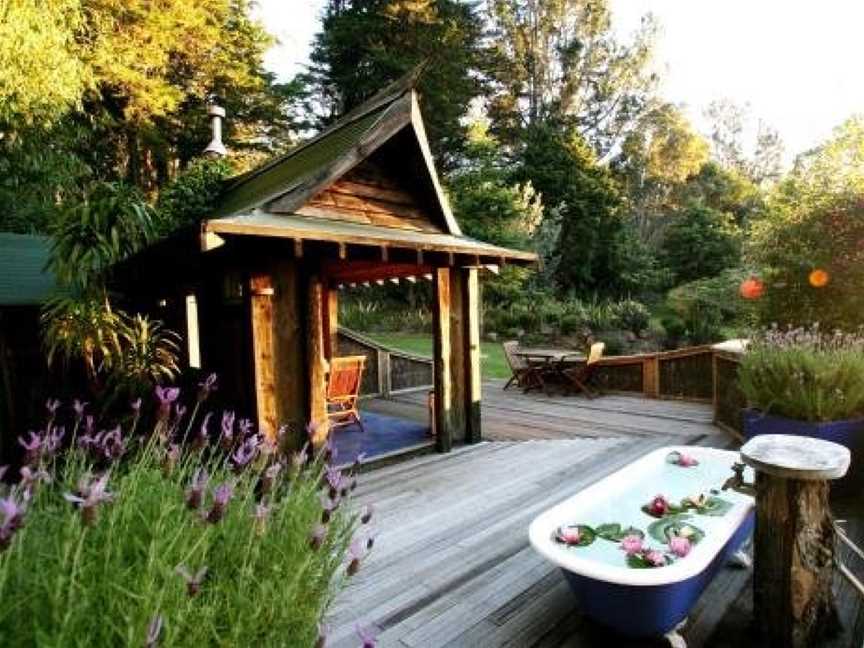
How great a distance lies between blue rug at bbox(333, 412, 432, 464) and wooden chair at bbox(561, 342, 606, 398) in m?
3.51

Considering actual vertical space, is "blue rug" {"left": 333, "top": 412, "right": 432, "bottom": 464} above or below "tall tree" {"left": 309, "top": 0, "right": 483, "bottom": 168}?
below

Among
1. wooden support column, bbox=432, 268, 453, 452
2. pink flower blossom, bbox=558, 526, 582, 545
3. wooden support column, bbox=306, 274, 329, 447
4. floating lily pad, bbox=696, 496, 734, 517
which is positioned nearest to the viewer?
pink flower blossom, bbox=558, 526, 582, 545

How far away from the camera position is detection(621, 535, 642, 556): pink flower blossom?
2.76m

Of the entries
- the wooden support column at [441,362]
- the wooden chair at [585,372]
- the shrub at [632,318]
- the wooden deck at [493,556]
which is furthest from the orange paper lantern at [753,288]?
the shrub at [632,318]

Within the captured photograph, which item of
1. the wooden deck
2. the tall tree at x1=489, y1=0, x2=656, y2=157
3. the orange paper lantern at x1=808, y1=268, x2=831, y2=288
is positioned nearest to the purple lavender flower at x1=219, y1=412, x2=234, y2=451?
the wooden deck

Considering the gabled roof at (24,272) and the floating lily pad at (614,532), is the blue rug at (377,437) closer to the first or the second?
the floating lily pad at (614,532)

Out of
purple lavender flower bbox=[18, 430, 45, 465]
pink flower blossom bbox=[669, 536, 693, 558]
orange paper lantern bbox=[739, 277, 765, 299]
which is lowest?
pink flower blossom bbox=[669, 536, 693, 558]

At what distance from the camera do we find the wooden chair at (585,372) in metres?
9.44

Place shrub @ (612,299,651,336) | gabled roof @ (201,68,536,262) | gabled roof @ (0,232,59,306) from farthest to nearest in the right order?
Answer: shrub @ (612,299,651,336) < gabled roof @ (0,232,59,306) < gabled roof @ (201,68,536,262)

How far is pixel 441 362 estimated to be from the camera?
6336mm

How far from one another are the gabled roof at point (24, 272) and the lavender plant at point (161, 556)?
5956 millimetres

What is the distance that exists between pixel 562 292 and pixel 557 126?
1012 cm

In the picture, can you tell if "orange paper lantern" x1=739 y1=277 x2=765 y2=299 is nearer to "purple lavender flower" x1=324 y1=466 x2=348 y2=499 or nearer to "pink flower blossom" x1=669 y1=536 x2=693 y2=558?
"pink flower blossom" x1=669 y1=536 x2=693 y2=558

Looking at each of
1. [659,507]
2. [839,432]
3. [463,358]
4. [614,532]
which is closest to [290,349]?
[463,358]
